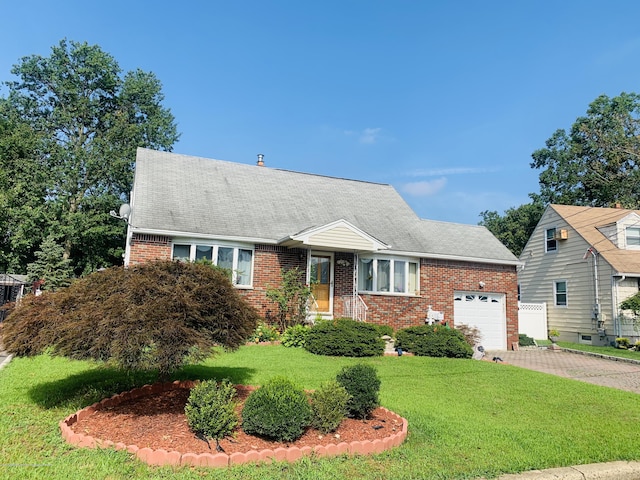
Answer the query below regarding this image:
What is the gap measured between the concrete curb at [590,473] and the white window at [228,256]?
10.3 meters

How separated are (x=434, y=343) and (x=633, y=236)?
15.2 metres

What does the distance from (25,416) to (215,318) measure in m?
2.63

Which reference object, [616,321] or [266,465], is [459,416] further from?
[616,321]

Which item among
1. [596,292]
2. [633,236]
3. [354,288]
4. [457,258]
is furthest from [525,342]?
[354,288]

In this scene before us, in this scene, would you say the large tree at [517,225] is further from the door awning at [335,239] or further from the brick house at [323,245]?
the door awning at [335,239]

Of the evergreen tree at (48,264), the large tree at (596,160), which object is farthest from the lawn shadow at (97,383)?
the large tree at (596,160)

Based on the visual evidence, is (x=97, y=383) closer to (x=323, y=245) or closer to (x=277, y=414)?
(x=277, y=414)

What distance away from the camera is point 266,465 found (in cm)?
419

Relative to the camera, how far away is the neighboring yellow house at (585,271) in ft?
63.6

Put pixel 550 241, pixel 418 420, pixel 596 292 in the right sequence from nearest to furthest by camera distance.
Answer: pixel 418 420, pixel 596 292, pixel 550 241

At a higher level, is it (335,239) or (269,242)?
(335,239)

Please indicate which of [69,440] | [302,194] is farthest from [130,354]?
[302,194]

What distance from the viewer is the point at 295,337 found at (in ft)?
41.9

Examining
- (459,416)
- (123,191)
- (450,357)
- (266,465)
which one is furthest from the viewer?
(123,191)
